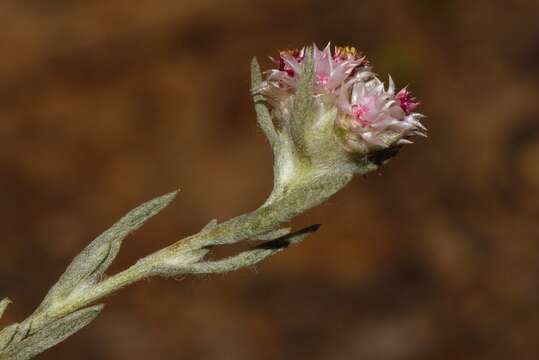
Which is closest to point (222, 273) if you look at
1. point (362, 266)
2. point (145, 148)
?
point (362, 266)

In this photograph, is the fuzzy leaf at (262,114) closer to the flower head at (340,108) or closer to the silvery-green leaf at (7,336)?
the flower head at (340,108)

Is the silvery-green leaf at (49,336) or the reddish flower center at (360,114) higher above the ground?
the reddish flower center at (360,114)

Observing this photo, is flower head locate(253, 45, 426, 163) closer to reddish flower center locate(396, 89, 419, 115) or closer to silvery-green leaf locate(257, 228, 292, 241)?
reddish flower center locate(396, 89, 419, 115)

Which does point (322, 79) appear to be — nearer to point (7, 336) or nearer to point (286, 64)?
point (286, 64)

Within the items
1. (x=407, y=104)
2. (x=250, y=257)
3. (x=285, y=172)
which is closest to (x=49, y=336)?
(x=250, y=257)

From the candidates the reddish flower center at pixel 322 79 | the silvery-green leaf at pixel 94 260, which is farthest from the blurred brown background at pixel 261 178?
the reddish flower center at pixel 322 79

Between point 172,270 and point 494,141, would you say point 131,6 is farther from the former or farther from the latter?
point 172,270
